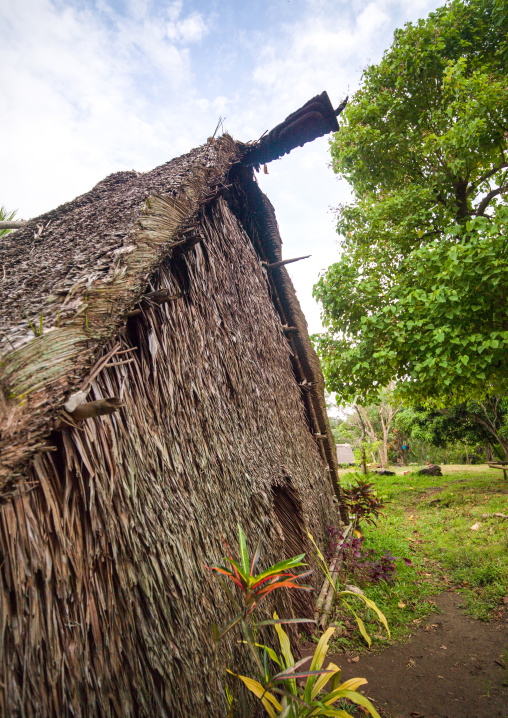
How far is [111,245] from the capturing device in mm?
1749

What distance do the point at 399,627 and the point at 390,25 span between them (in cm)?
952

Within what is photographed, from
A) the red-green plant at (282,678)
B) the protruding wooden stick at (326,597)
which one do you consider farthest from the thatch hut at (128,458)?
the protruding wooden stick at (326,597)

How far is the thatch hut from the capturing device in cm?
99

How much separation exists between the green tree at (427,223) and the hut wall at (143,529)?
3470mm

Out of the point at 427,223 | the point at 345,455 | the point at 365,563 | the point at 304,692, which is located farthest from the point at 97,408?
the point at 345,455

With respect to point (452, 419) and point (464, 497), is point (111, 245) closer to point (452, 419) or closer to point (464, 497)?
point (464, 497)

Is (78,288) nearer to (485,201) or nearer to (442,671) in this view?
(442,671)

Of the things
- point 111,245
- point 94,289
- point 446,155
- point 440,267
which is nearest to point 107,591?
point 94,289

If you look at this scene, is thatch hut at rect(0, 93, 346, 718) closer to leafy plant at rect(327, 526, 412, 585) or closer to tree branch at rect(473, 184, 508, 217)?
leafy plant at rect(327, 526, 412, 585)

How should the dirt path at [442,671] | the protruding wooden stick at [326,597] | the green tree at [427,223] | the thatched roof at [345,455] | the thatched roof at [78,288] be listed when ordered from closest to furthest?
the thatched roof at [78,288] → the dirt path at [442,671] → the protruding wooden stick at [326,597] → the green tree at [427,223] → the thatched roof at [345,455]

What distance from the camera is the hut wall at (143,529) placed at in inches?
40.3

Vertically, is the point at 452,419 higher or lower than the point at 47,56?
lower

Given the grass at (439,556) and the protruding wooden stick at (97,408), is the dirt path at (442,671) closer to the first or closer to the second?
the grass at (439,556)

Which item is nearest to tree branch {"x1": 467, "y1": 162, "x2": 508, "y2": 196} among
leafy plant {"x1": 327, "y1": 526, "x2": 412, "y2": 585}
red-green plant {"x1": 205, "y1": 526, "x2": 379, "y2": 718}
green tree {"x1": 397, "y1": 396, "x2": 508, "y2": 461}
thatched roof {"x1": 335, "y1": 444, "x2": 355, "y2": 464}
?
leafy plant {"x1": 327, "y1": 526, "x2": 412, "y2": 585}
